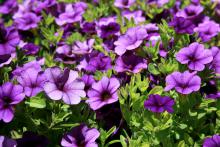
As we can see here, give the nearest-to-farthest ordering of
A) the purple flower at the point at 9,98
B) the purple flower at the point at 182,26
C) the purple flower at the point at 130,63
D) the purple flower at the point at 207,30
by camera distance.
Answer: the purple flower at the point at 9,98
the purple flower at the point at 130,63
the purple flower at the point at 182,26
the purple flower at the point at 207,30

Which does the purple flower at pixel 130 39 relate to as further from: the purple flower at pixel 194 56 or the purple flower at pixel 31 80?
the purple flower at pixel 31 80

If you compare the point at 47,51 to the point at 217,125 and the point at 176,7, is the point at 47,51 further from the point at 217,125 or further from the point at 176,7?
the point at 217,125

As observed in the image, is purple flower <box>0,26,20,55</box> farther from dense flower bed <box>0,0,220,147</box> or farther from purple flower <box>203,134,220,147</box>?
purple flower <box>203,134,220,147</box>

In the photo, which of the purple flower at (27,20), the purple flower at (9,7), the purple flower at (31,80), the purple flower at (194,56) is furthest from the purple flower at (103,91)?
the purple flower at (9,7)

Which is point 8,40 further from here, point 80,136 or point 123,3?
point 123,3

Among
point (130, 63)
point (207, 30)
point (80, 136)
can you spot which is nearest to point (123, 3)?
point (207, 30)

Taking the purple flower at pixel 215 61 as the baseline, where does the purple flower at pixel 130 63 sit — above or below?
below

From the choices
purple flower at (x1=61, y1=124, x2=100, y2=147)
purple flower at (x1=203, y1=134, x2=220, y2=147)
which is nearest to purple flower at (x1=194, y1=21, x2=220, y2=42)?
purple flower at (x1=203, y1=134, x2=220, y2=147)
